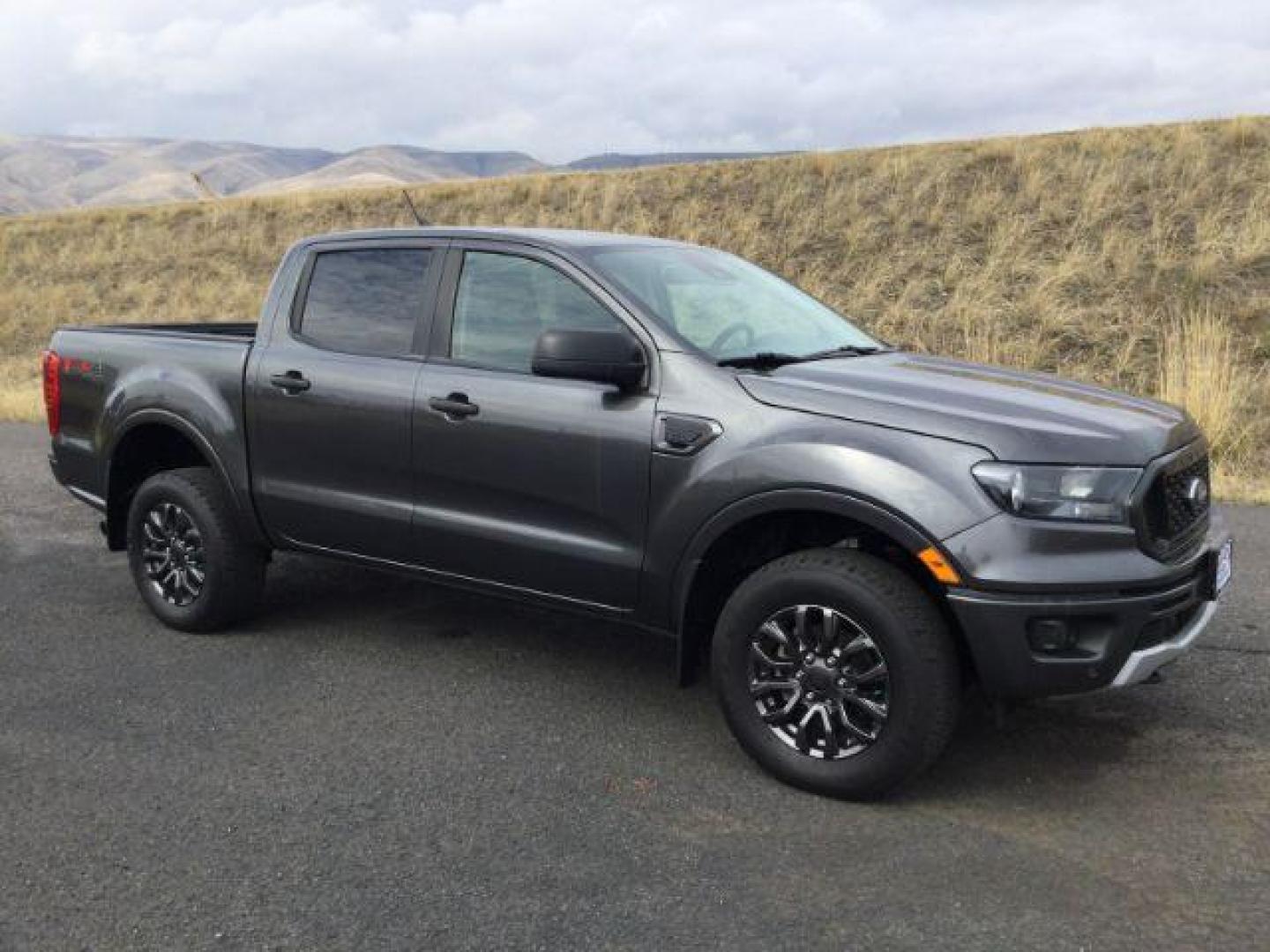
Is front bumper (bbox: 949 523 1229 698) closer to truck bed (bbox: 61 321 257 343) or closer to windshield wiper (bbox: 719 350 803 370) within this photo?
windshield wiper (bbox: 719 350 803 370)

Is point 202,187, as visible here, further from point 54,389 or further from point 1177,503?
point 1177,503

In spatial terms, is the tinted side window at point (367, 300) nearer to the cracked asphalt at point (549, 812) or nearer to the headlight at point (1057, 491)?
the cracked asphalt at point (549, 812)

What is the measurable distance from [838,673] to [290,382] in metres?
2.52

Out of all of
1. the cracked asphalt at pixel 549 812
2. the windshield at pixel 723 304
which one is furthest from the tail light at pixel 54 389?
the windshield at pixel 723 304

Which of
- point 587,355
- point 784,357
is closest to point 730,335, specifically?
point 784,357

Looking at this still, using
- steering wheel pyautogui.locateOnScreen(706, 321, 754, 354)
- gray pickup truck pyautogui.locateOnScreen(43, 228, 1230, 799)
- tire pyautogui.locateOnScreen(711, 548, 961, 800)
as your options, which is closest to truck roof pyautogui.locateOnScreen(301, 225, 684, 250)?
gray pickup truck pyautogui.locateOnScreen(43, 228, 1230, 799)

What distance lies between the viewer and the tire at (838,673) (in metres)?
3.44

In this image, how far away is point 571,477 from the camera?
13.3ft

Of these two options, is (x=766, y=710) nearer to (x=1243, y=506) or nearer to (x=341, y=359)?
(x=341, y=359)

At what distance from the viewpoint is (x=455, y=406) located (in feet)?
14.1

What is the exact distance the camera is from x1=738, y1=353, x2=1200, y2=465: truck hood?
3.39 m

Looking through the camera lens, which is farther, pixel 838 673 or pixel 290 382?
pixel 290 382

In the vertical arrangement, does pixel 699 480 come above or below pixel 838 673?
above

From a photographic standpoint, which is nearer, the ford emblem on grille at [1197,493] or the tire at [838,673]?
the tire at [838,673]
